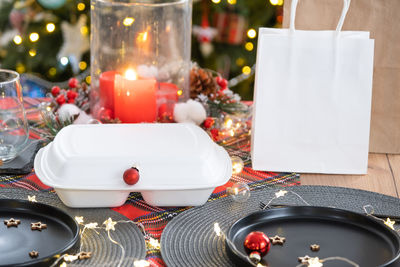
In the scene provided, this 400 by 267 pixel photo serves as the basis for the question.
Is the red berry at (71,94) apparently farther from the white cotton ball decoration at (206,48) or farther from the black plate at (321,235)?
the white cotton ball decoration at (206,48)

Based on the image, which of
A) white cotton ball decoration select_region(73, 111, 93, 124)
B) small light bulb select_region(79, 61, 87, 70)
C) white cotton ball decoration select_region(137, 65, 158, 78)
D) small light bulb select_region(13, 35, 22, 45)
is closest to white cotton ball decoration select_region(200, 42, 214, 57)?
small light bulb select_region(79, 61, 87, 70)

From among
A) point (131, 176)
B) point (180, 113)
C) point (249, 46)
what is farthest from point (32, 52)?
point (131, 176)

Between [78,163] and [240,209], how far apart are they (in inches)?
11.5

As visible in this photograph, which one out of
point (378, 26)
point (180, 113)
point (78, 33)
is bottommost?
point (180, 113)

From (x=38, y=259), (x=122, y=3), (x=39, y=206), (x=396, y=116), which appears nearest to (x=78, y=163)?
(x=39, y=206)

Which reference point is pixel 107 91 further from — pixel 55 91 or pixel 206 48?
pixel 206 48

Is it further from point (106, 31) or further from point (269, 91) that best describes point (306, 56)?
point (106, 31)

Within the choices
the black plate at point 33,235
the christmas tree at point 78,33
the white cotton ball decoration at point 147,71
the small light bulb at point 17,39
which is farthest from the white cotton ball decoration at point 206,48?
the black plate at point 33,235

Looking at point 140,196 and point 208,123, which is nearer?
point 140,196

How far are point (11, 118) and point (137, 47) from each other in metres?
0.40

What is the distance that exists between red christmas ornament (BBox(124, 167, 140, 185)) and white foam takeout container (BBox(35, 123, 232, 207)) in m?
0.01

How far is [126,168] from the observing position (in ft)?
3.27

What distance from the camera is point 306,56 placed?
120 cm

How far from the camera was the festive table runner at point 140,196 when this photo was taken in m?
0.97
